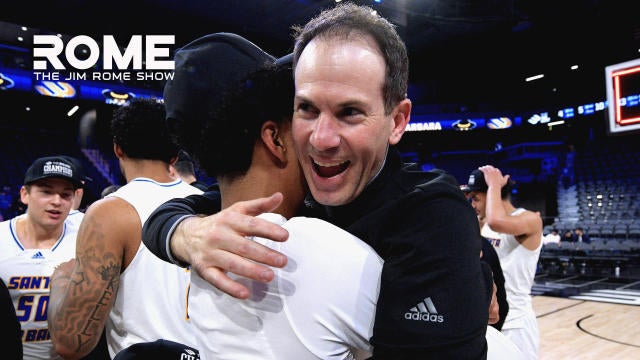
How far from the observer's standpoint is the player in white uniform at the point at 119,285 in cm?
164

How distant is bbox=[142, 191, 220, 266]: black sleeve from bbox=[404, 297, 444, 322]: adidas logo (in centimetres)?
52

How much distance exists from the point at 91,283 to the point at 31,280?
1520 millimetres

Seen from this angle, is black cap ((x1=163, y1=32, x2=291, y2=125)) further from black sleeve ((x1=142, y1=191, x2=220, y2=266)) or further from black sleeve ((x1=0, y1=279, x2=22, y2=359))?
black sleeve ((x1=0, y1=279, x2=22, y2=359))

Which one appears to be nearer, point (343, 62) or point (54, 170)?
point (343, 62)

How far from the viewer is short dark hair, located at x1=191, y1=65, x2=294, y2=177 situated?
954 millimetres

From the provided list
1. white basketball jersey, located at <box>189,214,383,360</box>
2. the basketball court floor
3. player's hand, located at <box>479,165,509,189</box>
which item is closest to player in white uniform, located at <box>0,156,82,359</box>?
white basketball jersey, located at <box>189,214,383,360</box>

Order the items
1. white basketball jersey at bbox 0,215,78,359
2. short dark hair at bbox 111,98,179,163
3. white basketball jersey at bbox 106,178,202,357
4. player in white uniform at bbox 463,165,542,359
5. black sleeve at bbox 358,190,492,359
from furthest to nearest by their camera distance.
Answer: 1. player in white uniform at bbox 463,165,542,359
2. white basketball jersey at bbox 0,215,78,359
3. short dark hair at bbox 111,98,179,163
4. white basketball jersey at bbox 106,178,202,357
5. black sleeve at bbox 358,190,492,359

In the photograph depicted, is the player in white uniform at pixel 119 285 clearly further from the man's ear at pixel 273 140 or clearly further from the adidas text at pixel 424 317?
the adidas text at pixel 424 317

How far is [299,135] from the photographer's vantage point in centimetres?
95

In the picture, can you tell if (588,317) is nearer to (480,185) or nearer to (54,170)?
(480,185)

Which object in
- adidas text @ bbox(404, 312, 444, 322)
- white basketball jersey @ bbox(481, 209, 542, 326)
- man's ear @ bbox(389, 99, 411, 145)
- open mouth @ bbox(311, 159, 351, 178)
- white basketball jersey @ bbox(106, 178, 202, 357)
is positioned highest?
man's ear @ bbox(389, 99, 411, 145)

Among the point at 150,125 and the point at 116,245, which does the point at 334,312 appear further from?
the point at 150,125

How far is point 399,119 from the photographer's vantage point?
1.08 m

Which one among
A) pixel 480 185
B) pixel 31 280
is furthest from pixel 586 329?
pixel 31 280
